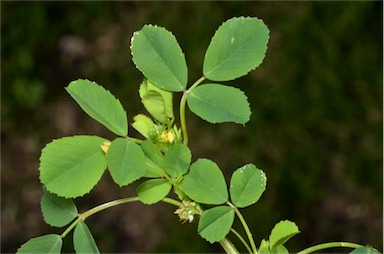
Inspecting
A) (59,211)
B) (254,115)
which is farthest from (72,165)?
(254,115)

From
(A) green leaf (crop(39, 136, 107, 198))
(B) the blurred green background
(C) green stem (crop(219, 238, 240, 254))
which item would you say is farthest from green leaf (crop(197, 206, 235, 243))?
(B) the blurred green background

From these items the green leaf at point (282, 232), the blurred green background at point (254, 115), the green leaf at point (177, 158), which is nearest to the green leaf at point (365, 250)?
the green leaf at point (282, 232)

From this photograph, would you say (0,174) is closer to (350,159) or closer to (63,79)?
(63,79)

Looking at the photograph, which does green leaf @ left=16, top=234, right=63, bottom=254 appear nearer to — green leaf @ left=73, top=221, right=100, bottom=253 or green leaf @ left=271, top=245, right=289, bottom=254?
green leaf @ left=73, top=221, right=100, bottom=253

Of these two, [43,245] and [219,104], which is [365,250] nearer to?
[219,104]

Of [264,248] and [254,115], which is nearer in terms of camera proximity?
[264,248]

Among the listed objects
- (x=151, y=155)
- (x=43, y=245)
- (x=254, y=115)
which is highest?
(x=151, y=155)

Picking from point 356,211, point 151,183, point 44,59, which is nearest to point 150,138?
point 151,183
